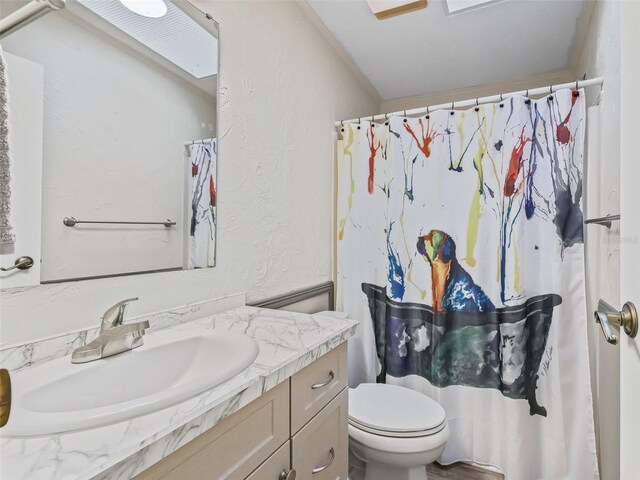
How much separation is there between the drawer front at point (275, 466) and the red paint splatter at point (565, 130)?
1725 millimetres

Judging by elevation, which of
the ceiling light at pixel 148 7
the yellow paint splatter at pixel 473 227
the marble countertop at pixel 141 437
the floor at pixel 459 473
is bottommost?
the floor at pixel 459 473

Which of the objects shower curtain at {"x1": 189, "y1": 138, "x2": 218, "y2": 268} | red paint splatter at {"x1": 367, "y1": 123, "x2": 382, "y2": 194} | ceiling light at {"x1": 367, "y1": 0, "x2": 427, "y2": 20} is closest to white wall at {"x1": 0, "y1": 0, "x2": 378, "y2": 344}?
shower curtain at {"x1": 189, "y1": 138, "x2": 218, "y2": 268}

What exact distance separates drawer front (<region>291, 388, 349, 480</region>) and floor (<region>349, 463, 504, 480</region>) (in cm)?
72

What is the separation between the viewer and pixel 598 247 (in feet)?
4.92

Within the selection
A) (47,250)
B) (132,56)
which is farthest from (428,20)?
(47,250)

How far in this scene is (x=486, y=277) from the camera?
1714 mm

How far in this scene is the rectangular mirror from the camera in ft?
2.69

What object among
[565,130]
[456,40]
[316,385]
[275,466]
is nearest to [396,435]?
[316,385]

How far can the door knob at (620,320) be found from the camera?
0.58m

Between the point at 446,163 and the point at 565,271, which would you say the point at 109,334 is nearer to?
the point at 446,163

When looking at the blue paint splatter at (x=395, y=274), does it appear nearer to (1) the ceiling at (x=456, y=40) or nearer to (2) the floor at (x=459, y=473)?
(2) the floor at (x=459, y=473)

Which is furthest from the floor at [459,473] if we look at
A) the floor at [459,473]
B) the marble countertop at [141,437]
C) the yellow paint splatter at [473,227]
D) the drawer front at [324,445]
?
the marble countertop at [141,437]

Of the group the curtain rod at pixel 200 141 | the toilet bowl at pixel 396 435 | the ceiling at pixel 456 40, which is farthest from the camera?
the ceiling at pixel 456 40

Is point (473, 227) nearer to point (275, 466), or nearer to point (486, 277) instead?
point (486, 277)
